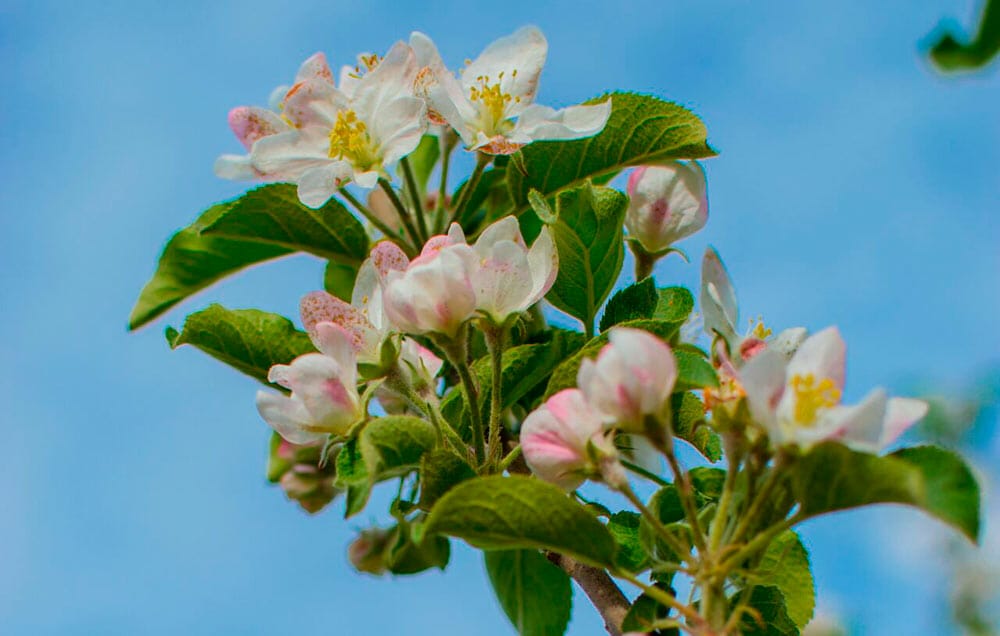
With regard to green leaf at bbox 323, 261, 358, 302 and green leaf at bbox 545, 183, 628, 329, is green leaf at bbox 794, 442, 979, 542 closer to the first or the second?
green leaf at bbox 545, 183, 628, 329

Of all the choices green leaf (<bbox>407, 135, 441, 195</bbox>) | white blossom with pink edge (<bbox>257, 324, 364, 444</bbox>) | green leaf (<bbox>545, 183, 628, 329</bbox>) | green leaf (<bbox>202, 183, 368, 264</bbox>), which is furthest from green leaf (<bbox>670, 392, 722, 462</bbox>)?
green leaf (<bbox>407, 135, 441, 195</bbox>)

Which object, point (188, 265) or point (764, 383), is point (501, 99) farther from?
point (764, 383)

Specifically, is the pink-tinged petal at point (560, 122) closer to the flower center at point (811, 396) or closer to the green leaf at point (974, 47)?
the flower center at point (811, 396)

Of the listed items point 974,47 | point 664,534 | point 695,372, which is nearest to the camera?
point 974,47

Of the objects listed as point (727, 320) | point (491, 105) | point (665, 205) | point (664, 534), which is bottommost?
point (664, 534)

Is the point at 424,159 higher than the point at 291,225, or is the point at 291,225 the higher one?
the point at 424,159

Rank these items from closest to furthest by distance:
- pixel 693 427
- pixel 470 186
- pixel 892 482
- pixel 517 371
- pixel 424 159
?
1. pixel 892 482
2. pixel 693 427
3. pixel 517 371
4. pixel 470 186
5. pixel 424 159

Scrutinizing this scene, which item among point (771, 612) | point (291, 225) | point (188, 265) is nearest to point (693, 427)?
point (771, 612)
